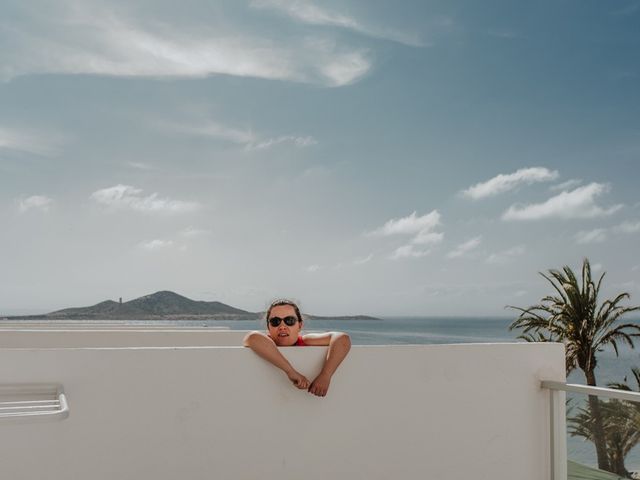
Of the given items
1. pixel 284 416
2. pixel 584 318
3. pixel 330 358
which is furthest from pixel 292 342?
pixel 584 318

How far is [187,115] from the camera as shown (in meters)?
31.0

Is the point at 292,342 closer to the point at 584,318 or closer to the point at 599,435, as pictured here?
the point at 599,435

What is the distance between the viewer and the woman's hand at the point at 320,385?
378 centimetres

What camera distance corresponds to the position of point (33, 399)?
10.8 ft

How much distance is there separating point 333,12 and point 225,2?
423 cm

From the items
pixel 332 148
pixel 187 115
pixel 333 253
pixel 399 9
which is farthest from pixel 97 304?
pixel 333 253

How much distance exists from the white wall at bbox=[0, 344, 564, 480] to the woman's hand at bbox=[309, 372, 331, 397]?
0.10 metres

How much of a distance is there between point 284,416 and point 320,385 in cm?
29

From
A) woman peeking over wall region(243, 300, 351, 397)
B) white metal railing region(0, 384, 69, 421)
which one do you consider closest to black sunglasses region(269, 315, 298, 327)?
woman peeking over wall region(243, 300, 351, 397)

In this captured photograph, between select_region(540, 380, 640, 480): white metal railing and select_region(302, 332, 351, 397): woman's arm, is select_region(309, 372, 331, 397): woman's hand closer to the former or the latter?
select_region(302, 332, 351, 397): woman's arm

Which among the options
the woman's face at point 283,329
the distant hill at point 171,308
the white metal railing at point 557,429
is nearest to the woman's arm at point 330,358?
the woman's face at point 283,329

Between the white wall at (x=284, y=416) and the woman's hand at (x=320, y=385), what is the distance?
0.10m

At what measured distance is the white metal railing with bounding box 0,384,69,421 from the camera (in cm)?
300

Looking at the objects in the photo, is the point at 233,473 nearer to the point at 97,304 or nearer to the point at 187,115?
the point at 187,115
